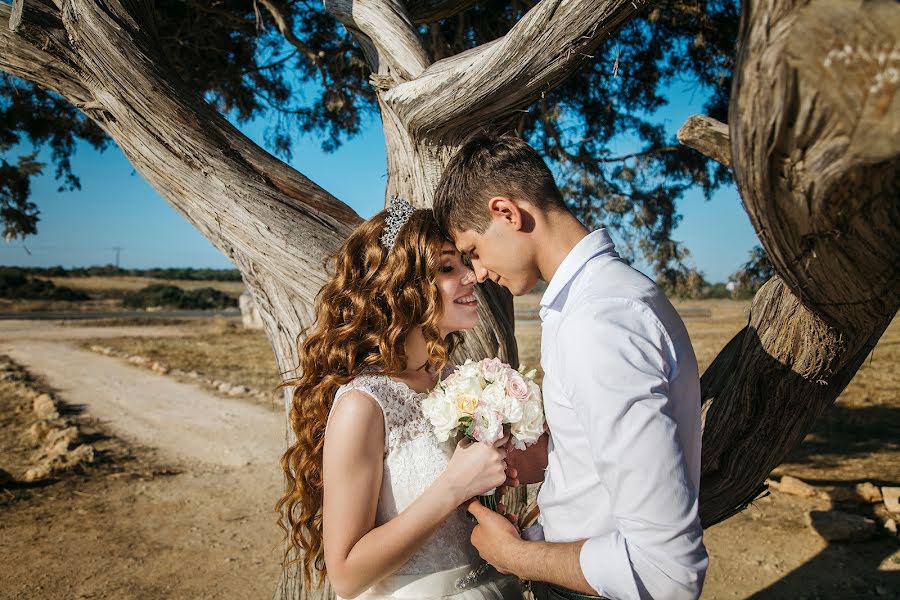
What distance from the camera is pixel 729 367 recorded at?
2479 millimetres

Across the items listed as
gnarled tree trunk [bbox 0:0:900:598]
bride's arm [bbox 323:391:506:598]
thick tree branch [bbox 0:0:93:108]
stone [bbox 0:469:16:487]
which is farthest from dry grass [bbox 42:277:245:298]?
bride's arm [bbox 323:391:506:598]

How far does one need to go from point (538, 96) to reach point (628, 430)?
5.55 ft

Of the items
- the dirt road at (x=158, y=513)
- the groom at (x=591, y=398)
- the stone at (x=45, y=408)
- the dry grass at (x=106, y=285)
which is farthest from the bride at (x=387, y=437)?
the dry grass at (x=106, y=285)

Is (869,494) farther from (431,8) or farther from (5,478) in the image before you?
(5,478)

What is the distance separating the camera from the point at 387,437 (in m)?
2.29

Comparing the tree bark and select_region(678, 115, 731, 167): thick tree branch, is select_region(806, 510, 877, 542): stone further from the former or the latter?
select_region(678, 115, 731, 167): thick tree branch

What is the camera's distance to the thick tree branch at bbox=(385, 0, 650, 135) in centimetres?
225

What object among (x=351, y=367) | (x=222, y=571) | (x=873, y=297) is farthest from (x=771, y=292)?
(x=222, y=571)

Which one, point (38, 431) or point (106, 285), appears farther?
point (106, 285)

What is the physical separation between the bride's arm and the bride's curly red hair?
0.36 m

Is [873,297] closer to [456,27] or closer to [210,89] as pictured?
[456,27]

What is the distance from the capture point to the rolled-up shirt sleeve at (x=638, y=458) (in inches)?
53.2

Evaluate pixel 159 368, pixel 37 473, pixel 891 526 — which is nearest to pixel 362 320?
pixel 891 526

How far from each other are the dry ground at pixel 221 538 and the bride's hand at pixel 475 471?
126 inches
